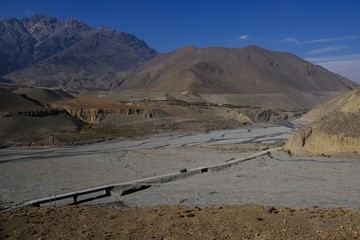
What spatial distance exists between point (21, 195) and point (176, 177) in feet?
32.9

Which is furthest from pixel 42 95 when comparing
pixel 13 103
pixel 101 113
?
pixel 13 103

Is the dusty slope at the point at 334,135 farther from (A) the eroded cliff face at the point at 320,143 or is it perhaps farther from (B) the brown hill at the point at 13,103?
(B) the brown hill at the point at 13,103

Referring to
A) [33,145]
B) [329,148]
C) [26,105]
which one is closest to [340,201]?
[329,148]

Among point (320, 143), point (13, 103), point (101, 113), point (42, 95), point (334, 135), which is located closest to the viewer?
point (334, 135)

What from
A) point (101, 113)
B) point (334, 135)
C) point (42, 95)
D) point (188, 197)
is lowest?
point (188, 197)

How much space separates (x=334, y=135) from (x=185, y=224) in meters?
27.4

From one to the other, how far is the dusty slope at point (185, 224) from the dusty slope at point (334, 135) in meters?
22.8

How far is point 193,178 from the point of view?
1203 inches

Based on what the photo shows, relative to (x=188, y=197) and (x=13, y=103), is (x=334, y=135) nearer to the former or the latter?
(x=188, y=197)

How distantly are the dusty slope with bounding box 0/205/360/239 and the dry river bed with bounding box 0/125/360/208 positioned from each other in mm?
5870

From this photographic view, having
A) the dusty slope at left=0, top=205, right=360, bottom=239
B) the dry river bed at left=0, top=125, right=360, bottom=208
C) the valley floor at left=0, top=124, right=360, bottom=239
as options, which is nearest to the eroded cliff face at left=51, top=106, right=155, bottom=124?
the valley floor at left=0, top=124, right=360, bottom=239

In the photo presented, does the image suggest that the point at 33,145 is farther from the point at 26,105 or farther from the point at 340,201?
the point at 340,201

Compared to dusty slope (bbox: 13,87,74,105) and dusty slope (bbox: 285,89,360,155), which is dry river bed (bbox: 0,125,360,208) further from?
dusty slope (bbox: 13,87,74,105)

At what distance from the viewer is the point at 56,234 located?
12984 millimetres
